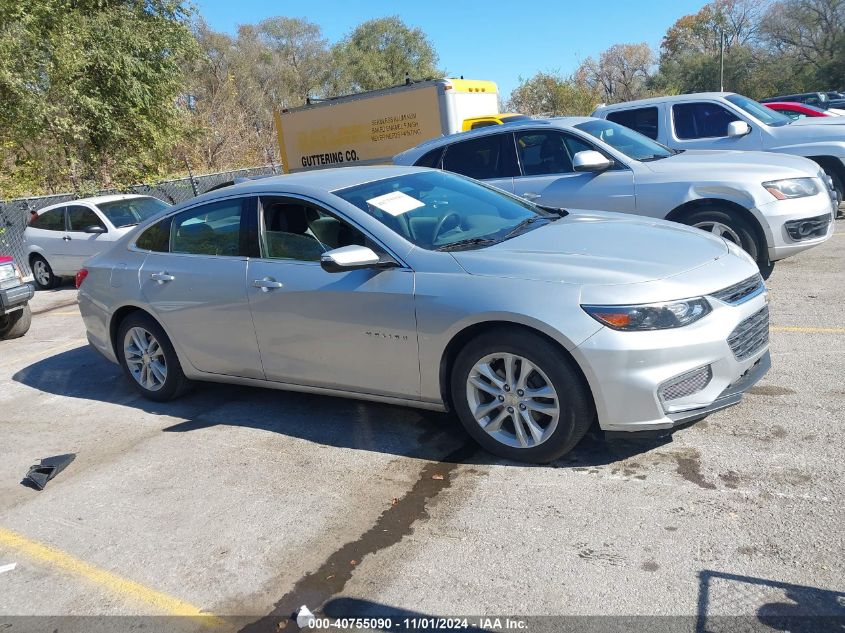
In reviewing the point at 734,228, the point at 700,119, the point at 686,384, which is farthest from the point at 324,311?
the point at 700,119

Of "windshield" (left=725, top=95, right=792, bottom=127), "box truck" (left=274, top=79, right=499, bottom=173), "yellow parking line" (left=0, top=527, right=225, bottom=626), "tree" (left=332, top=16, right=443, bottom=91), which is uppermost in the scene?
"tree" (left=332, top=16, right=443, bottom=91)

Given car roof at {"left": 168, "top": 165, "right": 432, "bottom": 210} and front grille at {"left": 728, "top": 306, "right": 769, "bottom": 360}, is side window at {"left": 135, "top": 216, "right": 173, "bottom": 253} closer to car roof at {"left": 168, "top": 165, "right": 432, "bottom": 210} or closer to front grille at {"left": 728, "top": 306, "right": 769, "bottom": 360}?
car roof at {"left": 168, "top": 165, "right": 432, "bottom": 210}

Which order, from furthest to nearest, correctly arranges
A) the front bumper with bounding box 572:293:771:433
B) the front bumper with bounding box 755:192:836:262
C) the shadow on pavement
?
the front bumper with bounding box 755:192:836:262, the shadow on pavement, the front bumper with bounding box 572:293:771:433

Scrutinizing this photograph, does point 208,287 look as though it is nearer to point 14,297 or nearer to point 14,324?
point 14,297

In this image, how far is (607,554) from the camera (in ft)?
10.3

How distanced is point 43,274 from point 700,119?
11177 millimetres

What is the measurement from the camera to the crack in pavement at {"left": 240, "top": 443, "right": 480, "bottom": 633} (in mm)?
3039

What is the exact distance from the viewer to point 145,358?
18.9 feet

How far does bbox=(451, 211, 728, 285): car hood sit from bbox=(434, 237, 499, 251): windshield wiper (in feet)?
0.37

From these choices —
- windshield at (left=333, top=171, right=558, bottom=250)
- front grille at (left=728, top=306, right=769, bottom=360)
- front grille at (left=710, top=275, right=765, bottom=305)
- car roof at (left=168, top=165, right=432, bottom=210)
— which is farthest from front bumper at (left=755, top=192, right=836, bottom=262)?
car roof at (left=168, top=165, right=432, bottom=210)

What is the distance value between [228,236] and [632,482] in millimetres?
3080

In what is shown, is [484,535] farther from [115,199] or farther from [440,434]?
[115,199]

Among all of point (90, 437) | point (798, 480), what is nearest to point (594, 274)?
point (798, 480)

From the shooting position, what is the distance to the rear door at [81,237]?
1240cm
